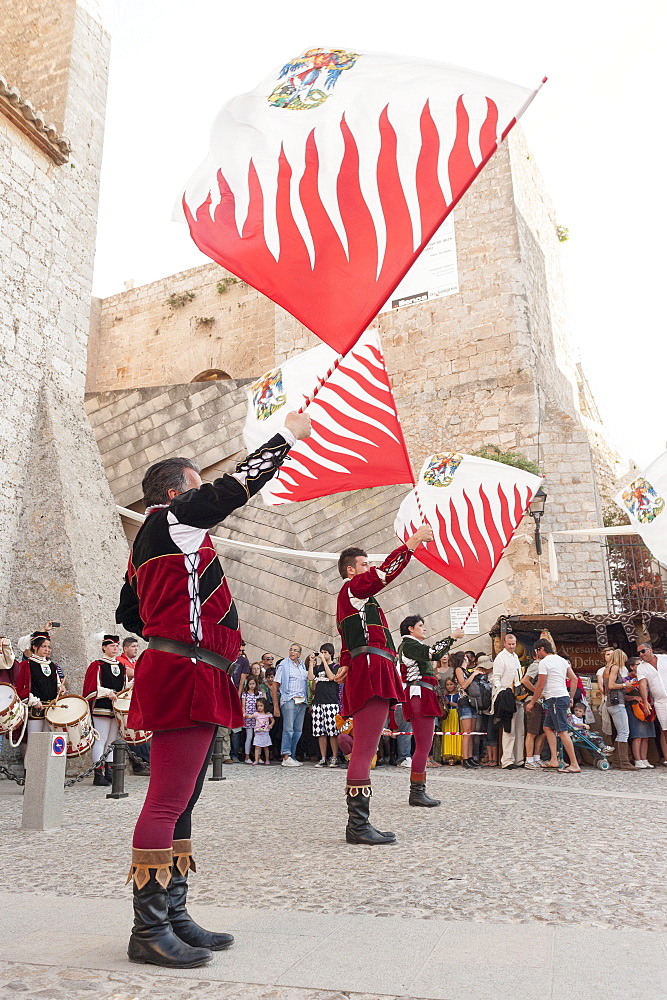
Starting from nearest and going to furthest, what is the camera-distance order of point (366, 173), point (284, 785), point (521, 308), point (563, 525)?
point (366, 173), point (284, 785), point (563, 525), point (521, 308)

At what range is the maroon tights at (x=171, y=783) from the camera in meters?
2.36

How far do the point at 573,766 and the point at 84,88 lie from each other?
38.6 ft

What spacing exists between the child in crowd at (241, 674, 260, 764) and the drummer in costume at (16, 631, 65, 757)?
313cm

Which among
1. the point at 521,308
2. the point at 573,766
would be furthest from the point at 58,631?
the point at 521,308

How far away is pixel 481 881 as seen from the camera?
128 inches

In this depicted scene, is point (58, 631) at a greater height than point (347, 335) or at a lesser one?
lesser

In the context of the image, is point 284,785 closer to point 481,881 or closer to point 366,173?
point 481,881

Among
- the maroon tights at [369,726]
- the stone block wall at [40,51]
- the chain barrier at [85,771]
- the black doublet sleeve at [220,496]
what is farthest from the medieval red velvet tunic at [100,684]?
the stone block wall at [40,51]

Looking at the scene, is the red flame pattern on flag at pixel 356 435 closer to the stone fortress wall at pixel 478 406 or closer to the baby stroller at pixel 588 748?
the baby stroller at pixel 588 748

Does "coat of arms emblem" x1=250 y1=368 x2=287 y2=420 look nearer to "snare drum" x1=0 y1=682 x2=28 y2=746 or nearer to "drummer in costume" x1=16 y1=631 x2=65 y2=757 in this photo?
"drummer in costume" x1=16 y1=631 x2=65 y2=757

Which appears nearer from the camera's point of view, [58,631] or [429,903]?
[429,903]

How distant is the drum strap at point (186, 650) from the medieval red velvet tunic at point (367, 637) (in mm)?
2009

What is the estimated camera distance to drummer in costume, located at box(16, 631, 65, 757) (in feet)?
23.6

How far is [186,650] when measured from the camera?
8.18ft
